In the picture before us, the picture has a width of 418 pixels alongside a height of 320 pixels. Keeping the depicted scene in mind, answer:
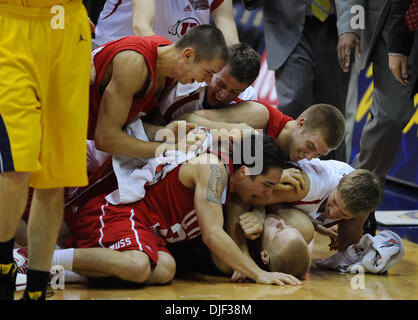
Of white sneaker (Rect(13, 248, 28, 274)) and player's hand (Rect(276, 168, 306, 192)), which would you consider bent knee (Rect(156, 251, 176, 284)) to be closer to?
white sneaker (Rect(13, 248, 28, 274))

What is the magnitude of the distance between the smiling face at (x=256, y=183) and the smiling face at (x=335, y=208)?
40cm

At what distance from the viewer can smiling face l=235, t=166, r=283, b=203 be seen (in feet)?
13.1

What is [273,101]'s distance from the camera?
805 centimetres

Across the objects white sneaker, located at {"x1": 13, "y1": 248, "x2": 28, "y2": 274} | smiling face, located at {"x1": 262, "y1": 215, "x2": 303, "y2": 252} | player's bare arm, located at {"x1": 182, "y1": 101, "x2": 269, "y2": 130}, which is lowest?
white sneaker, located at {"x1": 13, "y1": 248, "x2": 28, "y2": 274}

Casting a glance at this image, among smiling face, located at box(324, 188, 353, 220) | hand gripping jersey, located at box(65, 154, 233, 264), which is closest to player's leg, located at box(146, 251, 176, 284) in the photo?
hand gripping jersey, located at box(65, 154, 233, 264)

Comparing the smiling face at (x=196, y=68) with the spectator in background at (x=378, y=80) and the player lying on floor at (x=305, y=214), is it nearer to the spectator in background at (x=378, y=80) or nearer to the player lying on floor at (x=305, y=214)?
the player lying on floor at (x=305, y=214)

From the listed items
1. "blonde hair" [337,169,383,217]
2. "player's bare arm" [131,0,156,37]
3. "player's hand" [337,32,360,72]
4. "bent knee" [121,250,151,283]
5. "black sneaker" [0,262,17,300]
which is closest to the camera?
"black sneaker" [0,262,17,300]

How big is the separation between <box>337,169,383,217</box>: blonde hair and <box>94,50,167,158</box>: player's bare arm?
121 cm

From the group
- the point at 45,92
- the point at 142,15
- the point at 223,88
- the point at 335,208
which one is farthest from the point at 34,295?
the point at 142,15

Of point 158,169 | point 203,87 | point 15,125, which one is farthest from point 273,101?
point 15,125

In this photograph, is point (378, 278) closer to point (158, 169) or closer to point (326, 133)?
point (326, 133)

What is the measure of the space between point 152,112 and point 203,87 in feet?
1.14

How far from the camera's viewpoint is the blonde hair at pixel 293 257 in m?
3.94

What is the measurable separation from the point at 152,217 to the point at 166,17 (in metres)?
1.73
